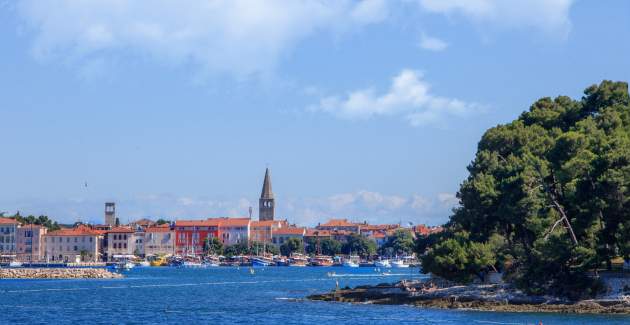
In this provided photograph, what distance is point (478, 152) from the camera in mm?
72375

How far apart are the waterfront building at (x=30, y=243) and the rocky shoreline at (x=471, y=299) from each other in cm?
12609

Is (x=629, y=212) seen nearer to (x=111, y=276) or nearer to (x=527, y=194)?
(x=527, y=194)

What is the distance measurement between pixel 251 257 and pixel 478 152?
12002 centimetres

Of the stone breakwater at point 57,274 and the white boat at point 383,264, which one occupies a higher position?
the white boat at point 383,264

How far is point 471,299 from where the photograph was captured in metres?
58.5

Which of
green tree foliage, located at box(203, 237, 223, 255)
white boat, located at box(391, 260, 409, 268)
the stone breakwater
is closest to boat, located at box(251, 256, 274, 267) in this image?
green tree foliage, located at box(203, 237, 223, 255)

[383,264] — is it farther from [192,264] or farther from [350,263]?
[192,264]

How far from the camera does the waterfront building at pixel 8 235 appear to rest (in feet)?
607

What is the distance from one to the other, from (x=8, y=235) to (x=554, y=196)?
145 metres

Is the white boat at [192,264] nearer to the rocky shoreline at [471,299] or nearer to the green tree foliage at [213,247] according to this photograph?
the green tree foliage at [213,247]

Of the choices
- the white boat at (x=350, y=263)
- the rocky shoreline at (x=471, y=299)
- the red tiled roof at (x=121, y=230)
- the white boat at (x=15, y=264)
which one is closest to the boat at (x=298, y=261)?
the white boat at (x=350, y=263)

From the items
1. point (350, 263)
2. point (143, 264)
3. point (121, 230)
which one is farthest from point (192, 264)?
point (350, 263)

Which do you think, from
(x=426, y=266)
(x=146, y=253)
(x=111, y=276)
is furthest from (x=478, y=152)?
(x=146, y=253)

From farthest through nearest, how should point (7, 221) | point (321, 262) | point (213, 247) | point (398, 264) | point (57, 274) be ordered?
point (213, 247)
point (321, 262)
point (7, 221)
point (398, 264)
point (57, 274)
